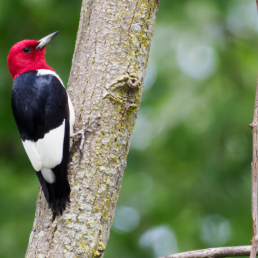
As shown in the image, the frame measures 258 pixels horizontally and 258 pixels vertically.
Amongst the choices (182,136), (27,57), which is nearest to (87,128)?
(27,57)

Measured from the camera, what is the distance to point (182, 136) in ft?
11.5

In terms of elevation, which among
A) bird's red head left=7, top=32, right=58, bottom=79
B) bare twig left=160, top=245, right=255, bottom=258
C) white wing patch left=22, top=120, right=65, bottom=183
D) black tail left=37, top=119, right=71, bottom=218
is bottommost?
bare twig left=160, top=245, right=255, bottom=258

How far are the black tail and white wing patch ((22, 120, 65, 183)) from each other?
0.09 ft

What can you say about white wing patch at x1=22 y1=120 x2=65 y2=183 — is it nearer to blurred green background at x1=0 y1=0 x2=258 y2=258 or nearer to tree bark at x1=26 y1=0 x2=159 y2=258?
tree bark at x1=26 y1=0 x2=159 y2=258

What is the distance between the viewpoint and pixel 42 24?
4.21 meters

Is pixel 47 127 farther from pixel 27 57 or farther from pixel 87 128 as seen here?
pixel 27 57

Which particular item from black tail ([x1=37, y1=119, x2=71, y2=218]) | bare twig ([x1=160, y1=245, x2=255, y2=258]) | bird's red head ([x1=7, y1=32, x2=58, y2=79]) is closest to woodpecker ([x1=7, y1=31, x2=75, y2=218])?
black tail ([x1=37, y1=119, x2=71, y2=218])

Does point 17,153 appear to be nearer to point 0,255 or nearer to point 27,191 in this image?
point 27,191

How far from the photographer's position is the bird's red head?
9.62 ft

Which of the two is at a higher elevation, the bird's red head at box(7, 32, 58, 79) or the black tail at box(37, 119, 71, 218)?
the bird's red head at box(7, 32, 58, 79)

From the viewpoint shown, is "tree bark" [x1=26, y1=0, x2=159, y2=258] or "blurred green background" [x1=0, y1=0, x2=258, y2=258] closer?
"tree bark" [x1=26, y1=0, x2=159, y2=258]

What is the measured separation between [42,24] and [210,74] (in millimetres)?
1848

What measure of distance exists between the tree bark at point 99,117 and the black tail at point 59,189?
0.10 feet

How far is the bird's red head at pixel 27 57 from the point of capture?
9.62ft
